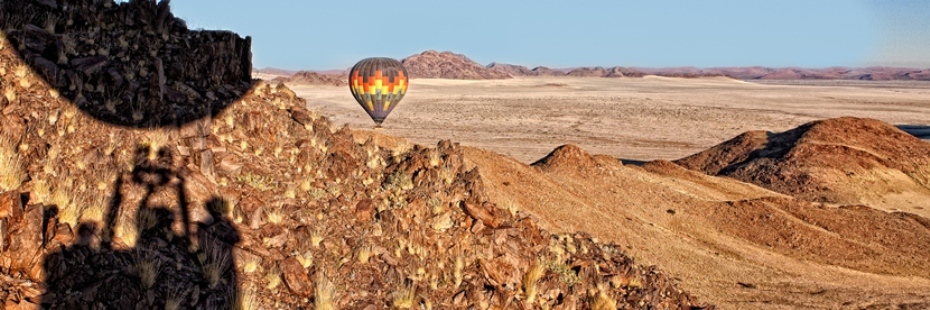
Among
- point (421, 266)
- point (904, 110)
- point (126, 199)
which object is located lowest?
point (904, 110)

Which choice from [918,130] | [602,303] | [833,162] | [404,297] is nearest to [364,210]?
[404,297]

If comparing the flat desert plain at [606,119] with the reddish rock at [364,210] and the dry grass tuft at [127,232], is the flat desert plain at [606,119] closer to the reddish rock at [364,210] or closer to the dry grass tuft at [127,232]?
the reddish rock at [364,210]

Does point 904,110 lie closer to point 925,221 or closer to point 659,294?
point 925,221

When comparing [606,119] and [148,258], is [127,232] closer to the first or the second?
[148,258]

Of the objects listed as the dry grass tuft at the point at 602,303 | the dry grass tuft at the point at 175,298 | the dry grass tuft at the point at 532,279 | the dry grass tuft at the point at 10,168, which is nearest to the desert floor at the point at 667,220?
the dry grass tuft at the point at 532,279

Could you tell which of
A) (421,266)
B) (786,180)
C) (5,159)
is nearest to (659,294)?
(421,266)

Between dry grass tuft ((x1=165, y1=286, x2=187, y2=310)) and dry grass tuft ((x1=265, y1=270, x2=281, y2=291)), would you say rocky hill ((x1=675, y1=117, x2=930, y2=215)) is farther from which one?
dry grass tuft ((x1=165, y1=286, x2=187, y2=310))

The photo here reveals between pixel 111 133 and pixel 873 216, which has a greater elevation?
pixel 111 133

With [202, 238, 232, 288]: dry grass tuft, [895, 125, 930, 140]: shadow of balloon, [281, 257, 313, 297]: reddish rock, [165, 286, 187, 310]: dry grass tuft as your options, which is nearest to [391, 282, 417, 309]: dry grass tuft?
[281, 257, 313, 297]: reddish rock
